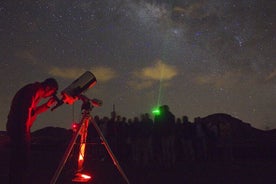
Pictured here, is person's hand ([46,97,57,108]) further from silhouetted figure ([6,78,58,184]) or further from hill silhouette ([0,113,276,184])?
hill silhouette ([0,113,276,184])

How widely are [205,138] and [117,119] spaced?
325cm

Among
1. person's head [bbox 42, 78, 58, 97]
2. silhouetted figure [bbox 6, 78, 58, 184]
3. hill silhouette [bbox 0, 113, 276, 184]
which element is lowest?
hill silhouette [bbox 0, 113, 276, 184]

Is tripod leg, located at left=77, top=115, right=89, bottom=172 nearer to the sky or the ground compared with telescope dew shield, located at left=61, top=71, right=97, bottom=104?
nearer to the ground

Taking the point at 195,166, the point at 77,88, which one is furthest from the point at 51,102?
the point at 195,166

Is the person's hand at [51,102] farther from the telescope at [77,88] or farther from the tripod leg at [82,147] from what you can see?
the tripod leg at [82,147]

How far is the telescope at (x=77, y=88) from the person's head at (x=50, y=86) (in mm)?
80

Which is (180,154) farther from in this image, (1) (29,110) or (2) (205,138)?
(1) (29,110)

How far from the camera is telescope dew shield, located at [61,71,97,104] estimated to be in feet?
12.1

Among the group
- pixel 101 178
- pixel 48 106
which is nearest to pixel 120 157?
pixel 101 178

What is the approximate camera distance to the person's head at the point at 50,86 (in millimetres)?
3664

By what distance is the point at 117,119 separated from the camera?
34.0 ft

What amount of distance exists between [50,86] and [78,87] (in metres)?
0.37

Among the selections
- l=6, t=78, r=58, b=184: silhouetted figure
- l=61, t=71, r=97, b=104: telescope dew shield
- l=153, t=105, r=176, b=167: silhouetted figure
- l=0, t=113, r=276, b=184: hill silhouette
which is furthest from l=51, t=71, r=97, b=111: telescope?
l=153, t=105, r=176, b=167: silhouetted figure

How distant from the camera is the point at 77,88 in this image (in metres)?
3.83
